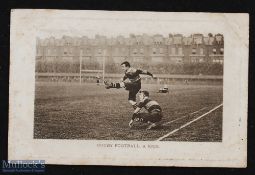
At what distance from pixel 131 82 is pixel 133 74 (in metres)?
0.04

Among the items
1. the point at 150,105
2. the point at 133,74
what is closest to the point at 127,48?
the point at 133,74

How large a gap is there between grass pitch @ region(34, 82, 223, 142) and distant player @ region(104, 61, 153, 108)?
0.09 feet

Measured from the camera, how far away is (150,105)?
154 centimetres

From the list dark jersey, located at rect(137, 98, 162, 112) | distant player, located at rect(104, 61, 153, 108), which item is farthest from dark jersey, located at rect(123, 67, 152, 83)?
dark jersey, located at rect(137, 98, 162, 112)

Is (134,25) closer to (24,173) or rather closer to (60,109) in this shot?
(60,109)

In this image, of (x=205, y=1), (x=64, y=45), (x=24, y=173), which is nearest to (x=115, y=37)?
(x=64, y=45)

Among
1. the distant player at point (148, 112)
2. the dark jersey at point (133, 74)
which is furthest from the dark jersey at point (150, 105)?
the dark jersey at point (133, 74)

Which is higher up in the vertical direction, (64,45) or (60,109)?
(64,45)

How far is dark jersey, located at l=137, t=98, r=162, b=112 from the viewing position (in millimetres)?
1540

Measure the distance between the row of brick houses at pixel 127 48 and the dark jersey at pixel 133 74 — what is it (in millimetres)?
50

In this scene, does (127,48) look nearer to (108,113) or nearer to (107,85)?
(107,85)

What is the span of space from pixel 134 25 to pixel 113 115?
1.50 ft

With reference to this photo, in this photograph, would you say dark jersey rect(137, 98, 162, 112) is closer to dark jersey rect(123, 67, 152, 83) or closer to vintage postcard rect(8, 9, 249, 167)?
vintage postcard rect(8, 9, 249, 167)

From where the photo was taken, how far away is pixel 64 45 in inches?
60.4
